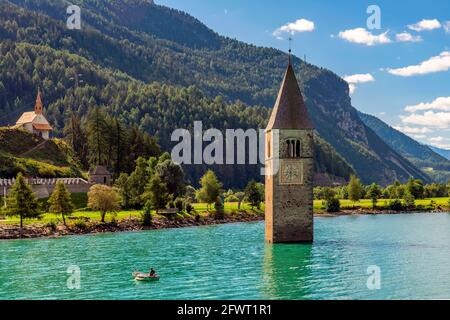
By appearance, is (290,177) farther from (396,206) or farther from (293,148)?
(396,206)

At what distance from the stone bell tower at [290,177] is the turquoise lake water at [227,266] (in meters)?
2.27

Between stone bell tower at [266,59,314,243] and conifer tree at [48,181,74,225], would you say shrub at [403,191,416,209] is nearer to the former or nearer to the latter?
conifer tree at [48,181,74,225]

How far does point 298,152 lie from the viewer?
6456 cm

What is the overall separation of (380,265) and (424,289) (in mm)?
10600

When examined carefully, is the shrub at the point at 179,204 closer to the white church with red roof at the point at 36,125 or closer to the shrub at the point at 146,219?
the shrub at the point at 146,219

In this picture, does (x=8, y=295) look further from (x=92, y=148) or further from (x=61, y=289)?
(x=92, y=148)

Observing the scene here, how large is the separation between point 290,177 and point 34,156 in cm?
8733

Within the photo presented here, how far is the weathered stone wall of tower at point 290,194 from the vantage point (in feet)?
209

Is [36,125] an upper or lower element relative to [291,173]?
upper

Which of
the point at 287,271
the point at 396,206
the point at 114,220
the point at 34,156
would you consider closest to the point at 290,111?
the point at 287,271

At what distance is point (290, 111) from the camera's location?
65.1 meters

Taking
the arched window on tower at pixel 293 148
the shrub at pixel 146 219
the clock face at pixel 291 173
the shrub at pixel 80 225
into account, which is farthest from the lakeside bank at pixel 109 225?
the arched window on tower at pixel 293 148

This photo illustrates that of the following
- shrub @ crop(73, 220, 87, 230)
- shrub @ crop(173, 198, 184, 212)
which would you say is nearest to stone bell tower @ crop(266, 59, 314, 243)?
shrub @ crop(73, 220, 87, 230)
